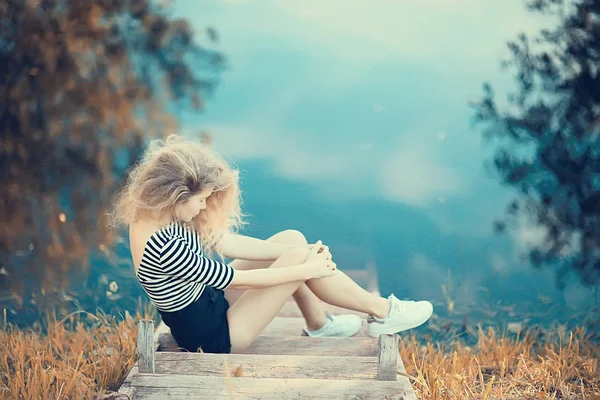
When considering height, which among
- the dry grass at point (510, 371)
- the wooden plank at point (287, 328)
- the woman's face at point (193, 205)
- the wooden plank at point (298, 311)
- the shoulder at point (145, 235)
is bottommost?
the dry grass at point (510, 371)

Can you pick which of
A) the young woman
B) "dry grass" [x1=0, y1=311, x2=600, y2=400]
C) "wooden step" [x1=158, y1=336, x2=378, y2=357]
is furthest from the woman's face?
"dry grass" [x1=0, y1=311, x2=600, y2=400]

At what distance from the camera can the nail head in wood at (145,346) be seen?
7.84 ft

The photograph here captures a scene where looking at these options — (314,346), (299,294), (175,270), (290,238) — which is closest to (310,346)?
(314,346)

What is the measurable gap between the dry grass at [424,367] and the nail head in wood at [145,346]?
16.1 inches

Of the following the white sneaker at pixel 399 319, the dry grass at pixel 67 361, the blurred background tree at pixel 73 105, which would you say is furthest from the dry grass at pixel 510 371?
the blurred background tree at pixel 73 105

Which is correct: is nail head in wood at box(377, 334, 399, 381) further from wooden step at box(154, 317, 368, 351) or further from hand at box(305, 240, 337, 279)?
wooden step at box(154, 317, 368, 351)

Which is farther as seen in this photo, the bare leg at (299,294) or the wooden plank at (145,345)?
the bare leg at (299,294)

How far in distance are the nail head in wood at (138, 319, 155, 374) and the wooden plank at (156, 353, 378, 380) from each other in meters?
0.07

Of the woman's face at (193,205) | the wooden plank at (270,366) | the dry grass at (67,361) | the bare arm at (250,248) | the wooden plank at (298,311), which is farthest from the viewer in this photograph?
the wooden plank at (298,311)

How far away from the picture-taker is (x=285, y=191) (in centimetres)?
433

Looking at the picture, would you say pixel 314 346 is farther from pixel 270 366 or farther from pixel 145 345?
pixel 145 345

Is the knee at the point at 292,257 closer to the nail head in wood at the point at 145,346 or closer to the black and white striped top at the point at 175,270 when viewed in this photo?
the black and white striped top at the point at 175,270

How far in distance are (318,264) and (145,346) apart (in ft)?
2.48

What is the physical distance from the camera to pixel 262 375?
2490mm
